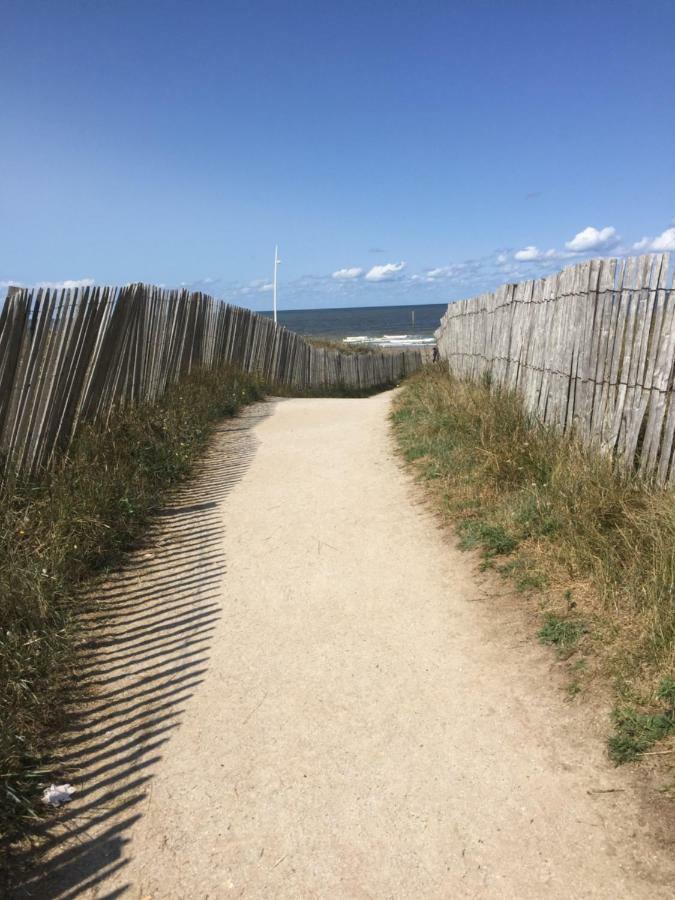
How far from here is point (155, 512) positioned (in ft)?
21.5

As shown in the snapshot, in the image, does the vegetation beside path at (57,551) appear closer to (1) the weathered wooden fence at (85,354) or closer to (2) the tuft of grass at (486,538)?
(1) the weathered wooden fence at (85,354)

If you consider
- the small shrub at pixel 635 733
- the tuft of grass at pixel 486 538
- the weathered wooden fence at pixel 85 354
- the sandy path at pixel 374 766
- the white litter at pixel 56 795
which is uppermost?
the weathered wooden fence at pixel 85 354

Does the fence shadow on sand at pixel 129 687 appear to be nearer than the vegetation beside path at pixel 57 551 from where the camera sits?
Yes

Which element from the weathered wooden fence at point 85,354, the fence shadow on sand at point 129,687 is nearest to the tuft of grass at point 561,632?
the fence shadow on sand at point 129,687

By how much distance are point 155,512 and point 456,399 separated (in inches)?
163

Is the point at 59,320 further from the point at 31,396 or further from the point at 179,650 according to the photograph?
the point at 179,650

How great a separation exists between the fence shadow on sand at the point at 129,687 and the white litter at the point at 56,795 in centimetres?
4

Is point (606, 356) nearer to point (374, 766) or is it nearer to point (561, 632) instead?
point (561, 632)

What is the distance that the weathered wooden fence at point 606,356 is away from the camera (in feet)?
15.7

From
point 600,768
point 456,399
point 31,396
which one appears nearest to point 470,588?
point 600,768

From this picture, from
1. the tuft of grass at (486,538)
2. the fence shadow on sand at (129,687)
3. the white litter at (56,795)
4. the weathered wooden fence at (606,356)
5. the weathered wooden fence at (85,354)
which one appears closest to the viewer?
the fence shadow on sand at (129,687)

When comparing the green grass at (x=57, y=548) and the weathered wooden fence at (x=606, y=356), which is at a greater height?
the weathered wooden fence at (x=606, y=356)

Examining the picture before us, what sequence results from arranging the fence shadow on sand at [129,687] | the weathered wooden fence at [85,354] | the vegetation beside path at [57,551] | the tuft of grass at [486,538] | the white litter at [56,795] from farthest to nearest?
the weathered wooden fence at [85,354], the tuft of grass at [486,538], the vegetation beside path at [57,551], the white litter at [56,795], the fence shadow on sand at [129,687]

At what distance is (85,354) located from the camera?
21.9 ft
